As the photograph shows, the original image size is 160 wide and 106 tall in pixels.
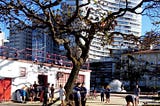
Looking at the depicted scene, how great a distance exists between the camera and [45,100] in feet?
97.3

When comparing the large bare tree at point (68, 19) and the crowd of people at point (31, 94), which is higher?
the large bare tree at point (68, 19)

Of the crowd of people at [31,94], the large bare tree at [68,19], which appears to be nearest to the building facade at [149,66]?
the crowd of people at [31,94]

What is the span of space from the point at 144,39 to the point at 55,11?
5.08 m

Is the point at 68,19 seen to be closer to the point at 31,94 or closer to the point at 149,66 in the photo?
the point at 31,94

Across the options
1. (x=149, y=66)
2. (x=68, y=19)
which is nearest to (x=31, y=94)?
(x=68, y=19)

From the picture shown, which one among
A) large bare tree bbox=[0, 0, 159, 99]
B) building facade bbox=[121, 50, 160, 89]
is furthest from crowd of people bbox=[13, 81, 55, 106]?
building facade bbox=[121, 50, 160, 89]

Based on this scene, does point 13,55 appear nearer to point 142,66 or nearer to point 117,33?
point 117,33

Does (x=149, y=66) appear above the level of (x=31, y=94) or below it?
above

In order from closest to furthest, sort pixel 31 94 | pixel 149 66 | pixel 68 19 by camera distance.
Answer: pixel 68 19 < pixel 31 94 < pixel 149 66

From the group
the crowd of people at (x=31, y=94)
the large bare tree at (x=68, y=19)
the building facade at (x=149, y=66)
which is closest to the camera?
the large bare tree at (x=68, y=19)

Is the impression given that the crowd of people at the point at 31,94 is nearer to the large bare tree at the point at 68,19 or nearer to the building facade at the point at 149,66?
the large bare tree at the point at 68,19

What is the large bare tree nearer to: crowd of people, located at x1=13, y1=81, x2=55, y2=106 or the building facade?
crowd of people, located at x1=13, y1=81, x2=55, y2=106

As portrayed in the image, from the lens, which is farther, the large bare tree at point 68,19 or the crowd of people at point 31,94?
the crowd of people at point 31,94

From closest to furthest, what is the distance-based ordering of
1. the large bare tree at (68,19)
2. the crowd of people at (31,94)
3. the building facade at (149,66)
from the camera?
the large bare tree at (68,19) → the crowd of people at (31,94) → the building facade at (149,66)
